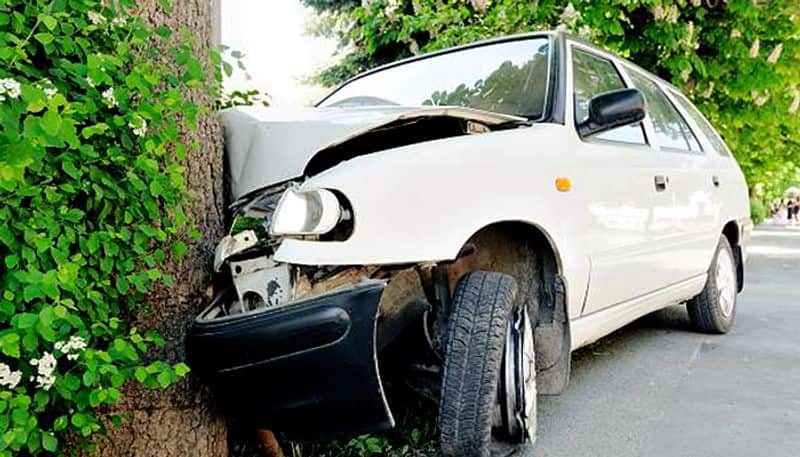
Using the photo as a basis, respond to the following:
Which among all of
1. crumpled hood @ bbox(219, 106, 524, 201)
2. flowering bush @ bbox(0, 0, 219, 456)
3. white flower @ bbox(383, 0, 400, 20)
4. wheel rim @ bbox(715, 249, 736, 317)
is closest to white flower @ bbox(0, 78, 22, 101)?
flowering bush @ bbox(0, 0, 219, 456)

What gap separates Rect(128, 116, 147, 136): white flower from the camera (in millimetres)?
1742

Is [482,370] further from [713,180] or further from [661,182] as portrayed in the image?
[713,180]

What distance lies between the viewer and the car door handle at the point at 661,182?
351cm

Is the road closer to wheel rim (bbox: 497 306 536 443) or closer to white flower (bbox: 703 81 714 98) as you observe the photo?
wheel rim (bbox: 497 306 536 443)

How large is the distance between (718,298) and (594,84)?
2125 millimetres

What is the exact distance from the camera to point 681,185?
3.83 meters

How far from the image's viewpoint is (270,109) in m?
2.71

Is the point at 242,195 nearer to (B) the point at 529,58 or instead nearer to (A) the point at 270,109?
(A) the point at 270,109

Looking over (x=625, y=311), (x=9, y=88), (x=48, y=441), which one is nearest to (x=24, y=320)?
Result: (x=48, y=441)

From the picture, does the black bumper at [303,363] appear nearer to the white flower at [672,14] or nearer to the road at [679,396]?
the road at [679,396]

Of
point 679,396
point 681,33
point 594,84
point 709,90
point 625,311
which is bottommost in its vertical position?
point 679,396

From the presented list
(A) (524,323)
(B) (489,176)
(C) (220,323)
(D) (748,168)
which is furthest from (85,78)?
(D) (748,168)

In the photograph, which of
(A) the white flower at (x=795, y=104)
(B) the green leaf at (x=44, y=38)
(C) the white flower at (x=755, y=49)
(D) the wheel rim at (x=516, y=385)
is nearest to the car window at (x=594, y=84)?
(D) the wheel rim at (x=516, y=385)

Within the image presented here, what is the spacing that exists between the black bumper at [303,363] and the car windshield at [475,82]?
1531 mm
